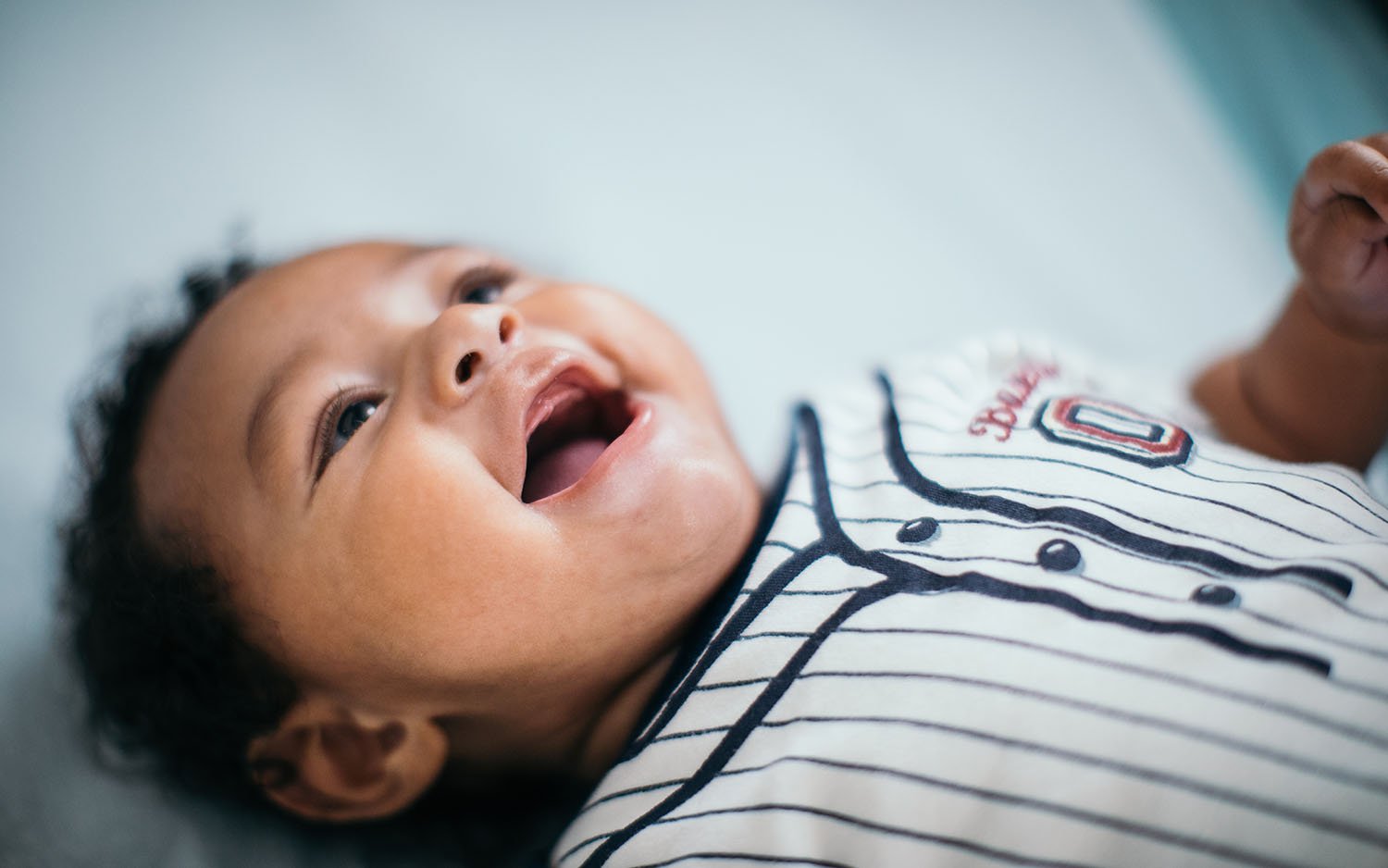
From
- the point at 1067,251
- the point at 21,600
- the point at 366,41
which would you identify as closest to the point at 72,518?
the point at 21,600

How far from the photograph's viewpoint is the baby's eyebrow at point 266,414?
2.02 feet

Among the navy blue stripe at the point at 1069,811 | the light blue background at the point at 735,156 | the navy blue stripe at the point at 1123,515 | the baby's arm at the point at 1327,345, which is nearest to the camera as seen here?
the navy blue stripe at the point at 1069,811

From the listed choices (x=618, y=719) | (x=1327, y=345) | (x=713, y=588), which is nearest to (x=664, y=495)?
(x=713, y=588)

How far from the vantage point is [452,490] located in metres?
0.58

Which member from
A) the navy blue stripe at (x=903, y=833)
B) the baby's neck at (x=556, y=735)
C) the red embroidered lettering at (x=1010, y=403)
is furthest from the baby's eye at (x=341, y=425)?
the red embroidered lettering at (x=1010, y=403)

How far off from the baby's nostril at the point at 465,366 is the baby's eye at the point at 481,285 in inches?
4.9

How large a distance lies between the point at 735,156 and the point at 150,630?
818 mm

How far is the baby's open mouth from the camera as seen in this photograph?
0.70 meters

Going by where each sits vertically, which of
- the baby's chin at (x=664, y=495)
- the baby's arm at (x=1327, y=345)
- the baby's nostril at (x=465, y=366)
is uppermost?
the baby's nostril at (x=465, y=366)

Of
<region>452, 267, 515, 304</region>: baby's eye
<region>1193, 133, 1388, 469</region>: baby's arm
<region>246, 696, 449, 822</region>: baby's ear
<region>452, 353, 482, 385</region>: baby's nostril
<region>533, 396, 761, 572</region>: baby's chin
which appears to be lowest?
<region>1193, 133, 1388, 469</region>: baby's arm

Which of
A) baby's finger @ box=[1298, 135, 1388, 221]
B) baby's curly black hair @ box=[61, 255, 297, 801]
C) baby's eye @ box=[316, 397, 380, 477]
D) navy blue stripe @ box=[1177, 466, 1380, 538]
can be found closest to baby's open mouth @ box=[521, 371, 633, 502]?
baby's eye @ box=[316, 397, 380, 477]

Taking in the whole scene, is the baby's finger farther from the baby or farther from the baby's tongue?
the baby's tongue

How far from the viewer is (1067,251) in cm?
113

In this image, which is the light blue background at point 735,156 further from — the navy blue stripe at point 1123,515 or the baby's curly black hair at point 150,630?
the navy blue stripe at point 1123,515
